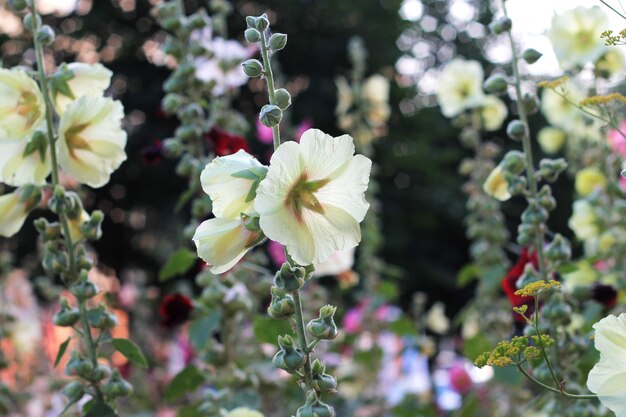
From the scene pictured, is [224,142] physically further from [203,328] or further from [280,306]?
[280,306]

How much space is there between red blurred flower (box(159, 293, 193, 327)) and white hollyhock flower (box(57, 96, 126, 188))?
1.35 feet

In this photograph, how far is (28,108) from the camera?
1.23 m

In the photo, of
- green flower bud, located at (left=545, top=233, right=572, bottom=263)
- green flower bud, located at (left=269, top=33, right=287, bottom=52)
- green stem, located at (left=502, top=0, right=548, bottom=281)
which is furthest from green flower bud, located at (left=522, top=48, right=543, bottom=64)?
green flower bud, located at (left=269, top=33, right=287, bottom=52)

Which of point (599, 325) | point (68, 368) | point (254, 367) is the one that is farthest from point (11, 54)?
point (599, 325)

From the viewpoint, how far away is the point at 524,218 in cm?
131

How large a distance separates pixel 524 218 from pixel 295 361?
58 centimetres

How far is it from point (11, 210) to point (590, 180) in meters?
1.32

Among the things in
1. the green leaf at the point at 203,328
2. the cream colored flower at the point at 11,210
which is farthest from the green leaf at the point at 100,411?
the green leaf at the point at 203,328

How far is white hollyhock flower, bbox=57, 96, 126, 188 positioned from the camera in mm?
1190

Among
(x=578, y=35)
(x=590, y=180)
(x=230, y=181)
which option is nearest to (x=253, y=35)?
(x=230, y=181)

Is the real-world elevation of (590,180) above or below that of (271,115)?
below

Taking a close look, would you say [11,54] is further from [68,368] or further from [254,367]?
[68,368]

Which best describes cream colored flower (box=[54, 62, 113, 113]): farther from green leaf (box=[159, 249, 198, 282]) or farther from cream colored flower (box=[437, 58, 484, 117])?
cream colored flower (box=[437, 58, 484, 117])

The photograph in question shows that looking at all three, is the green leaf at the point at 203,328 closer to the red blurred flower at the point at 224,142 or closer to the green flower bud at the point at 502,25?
the red blurred flower at the point at 224,142
